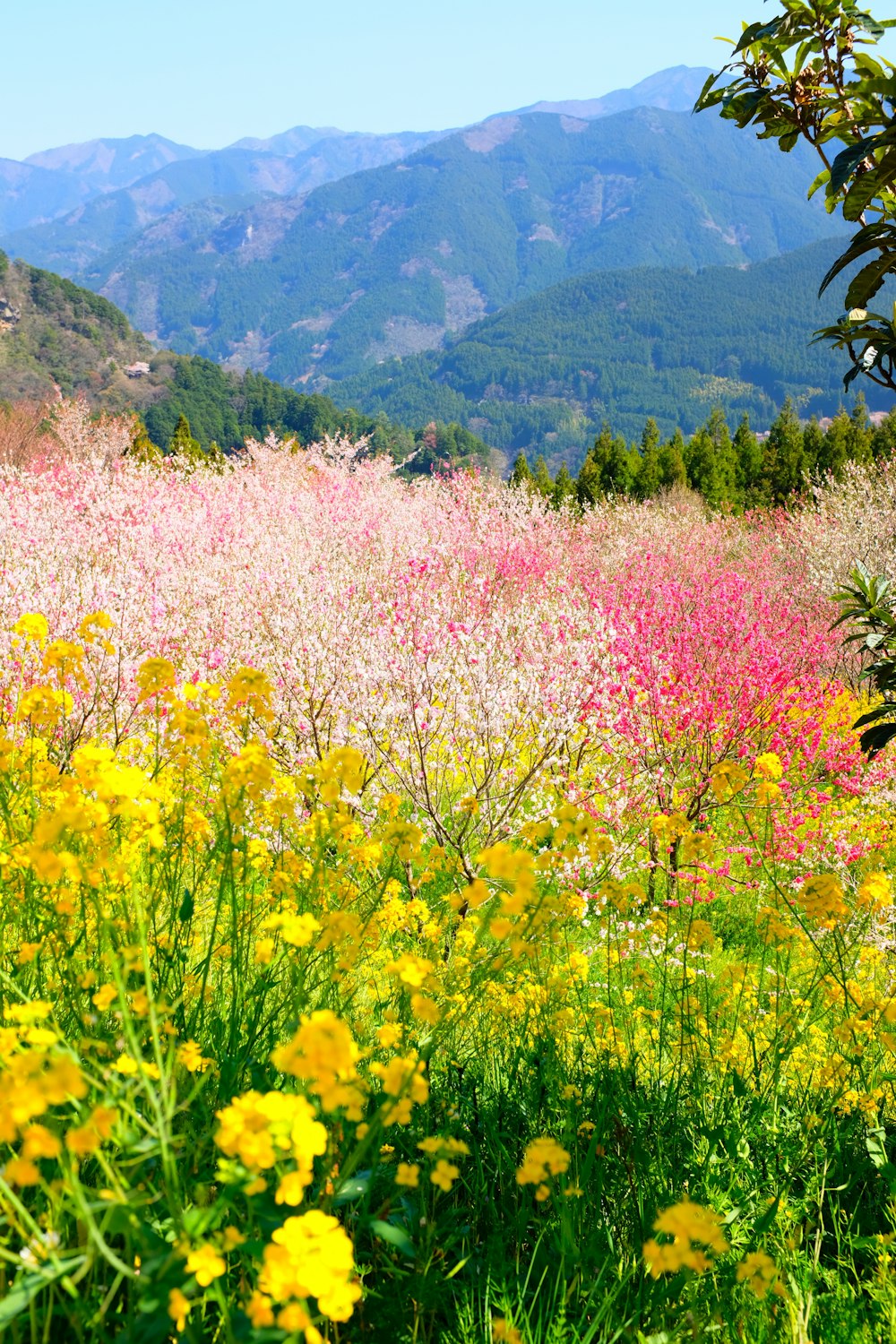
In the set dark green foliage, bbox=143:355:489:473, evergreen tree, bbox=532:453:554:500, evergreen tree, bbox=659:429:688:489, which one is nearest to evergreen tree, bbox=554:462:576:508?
evergreen tree, bbox=532:453:554:500

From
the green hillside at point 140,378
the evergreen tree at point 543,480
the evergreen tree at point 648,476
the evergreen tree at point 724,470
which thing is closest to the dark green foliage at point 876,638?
the evergreen tree at point 724,470

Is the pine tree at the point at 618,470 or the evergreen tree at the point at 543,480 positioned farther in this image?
the evergreen tree at the point at 543,480

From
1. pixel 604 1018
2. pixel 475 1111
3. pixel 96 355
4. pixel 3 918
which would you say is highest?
pixel 96 355

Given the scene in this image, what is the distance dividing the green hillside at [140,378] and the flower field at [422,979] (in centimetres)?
5504

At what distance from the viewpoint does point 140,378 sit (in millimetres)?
68812

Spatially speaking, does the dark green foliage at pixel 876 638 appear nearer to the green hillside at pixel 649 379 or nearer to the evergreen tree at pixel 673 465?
the evergreen tree at pixel 673 465

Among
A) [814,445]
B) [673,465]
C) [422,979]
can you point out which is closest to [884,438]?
[814,445]

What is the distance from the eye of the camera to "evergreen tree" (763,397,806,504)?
23750mm

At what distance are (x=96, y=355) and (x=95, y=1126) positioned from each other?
251 ft

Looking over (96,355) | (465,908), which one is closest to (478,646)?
(465,908)

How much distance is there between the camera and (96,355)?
221ft

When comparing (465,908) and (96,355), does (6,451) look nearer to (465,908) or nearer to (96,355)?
(465,908)

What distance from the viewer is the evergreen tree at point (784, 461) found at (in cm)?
2375

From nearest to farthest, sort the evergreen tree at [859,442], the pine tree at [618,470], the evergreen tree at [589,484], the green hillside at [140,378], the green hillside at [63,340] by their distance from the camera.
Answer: the evergreen tree at [859,442]
the pine tree at [618,470]
the evergreen tree at [589,484]
the green hillside at [63,340]
the green hillside at [140,378]
